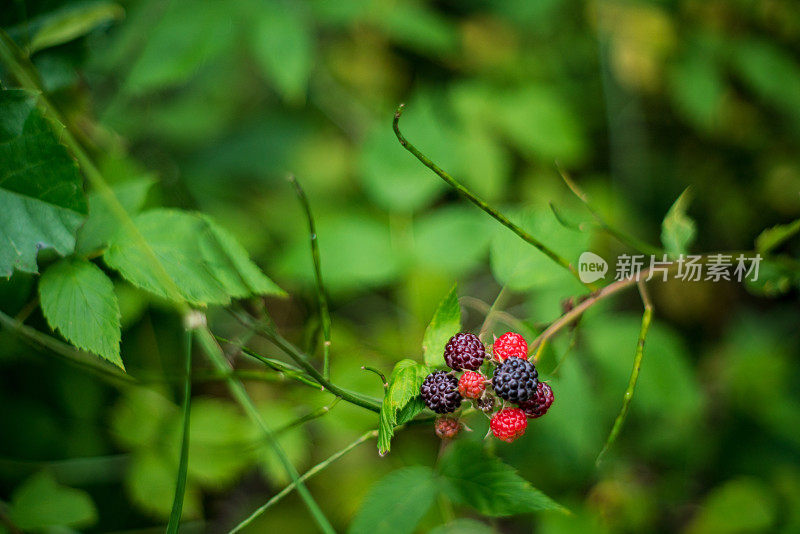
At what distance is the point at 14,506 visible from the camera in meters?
0.97

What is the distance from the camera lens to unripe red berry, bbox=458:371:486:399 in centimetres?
66

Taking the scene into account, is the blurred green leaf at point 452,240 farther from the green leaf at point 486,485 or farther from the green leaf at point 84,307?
the green leaf at point 84,307

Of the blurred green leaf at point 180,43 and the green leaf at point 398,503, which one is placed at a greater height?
the blurred green leaf at point 180,43

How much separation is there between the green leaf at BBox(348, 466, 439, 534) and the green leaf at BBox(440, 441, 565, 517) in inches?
1.5

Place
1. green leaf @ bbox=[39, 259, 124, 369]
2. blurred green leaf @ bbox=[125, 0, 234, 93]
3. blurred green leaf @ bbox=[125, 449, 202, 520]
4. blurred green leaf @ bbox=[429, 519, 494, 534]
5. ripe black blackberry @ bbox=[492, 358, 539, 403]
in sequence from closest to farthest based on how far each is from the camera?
1. ripe black blackberry @ bbox=[492, 358, 539, 403]
2. green leaf @ bbox=[39, 259, 124, 369]
3. blurred green leaf @ bbox=[429, 519, 494, 534]
4. blurred green leaf @ bbox=[125, 449, 202, 520]
5. blurred green leaf @ bbox=[125, 0, 234, 93]

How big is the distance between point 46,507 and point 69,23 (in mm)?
978

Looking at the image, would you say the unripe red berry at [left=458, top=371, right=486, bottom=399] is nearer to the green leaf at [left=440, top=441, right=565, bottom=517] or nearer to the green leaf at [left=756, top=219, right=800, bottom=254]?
the green leaf at [left=440, top=441, right=565, bottom=517]

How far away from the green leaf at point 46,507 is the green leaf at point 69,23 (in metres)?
0.88

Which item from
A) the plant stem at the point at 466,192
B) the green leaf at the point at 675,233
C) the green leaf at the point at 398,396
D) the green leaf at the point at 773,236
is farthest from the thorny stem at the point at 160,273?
the green leaf at the point at 773,236

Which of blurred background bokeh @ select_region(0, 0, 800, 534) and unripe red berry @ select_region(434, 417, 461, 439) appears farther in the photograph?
blurred background bokeh @ select_region(0, 0, 800, 534)

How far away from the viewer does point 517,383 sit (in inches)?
25.0

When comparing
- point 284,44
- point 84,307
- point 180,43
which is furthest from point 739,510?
point 180,43

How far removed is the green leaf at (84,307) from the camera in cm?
75

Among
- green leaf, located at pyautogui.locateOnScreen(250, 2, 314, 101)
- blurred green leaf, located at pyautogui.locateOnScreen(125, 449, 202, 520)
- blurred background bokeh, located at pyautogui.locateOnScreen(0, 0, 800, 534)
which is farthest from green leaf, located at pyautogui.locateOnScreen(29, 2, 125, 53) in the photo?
blurred green leaf, located at pyautogui.locateOnScreen(125, 449, 202, 520)
